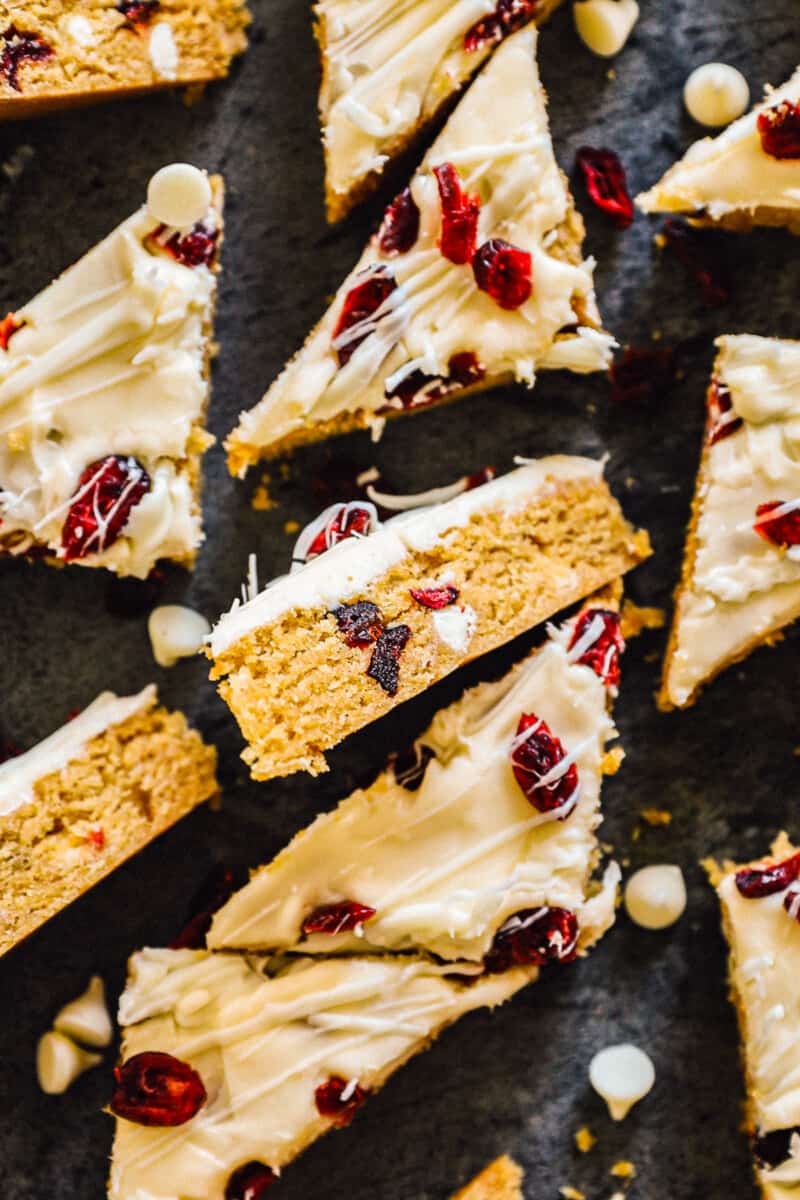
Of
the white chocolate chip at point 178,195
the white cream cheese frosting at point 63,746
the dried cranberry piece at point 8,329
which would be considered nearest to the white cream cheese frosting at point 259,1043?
the white cream cheese frosting at point 63,746

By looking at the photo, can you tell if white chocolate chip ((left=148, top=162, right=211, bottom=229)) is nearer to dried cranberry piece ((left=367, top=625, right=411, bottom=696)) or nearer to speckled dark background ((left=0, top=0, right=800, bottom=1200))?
speckled dark background ((left=0, top=0, right=800, bottom=1200))

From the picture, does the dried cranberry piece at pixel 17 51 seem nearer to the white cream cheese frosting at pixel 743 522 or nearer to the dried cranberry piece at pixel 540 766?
the white cream cheese frosting at pixel 743 522

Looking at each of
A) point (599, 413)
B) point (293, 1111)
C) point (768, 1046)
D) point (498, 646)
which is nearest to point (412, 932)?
point (293, 1111)

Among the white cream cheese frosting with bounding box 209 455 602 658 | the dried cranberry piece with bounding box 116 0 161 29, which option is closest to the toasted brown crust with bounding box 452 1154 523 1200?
the white cream cheese frosting with bounding box 209 455 602 658

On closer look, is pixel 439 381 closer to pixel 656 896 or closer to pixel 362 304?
pixel 362 304

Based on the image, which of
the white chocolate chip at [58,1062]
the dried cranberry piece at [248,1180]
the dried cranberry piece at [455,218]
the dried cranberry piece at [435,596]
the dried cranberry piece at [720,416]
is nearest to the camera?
the dried cranberry piece at [435,596]

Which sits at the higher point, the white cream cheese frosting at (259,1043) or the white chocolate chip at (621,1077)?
the white cream cheese frosting at (259,1043)

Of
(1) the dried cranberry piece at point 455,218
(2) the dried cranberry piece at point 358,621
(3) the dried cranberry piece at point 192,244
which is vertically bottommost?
(2) the dried cranberry piece at point 358,621
